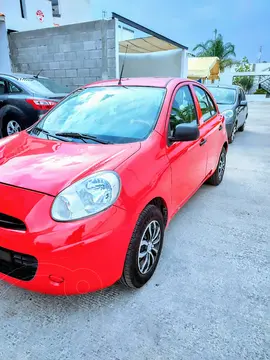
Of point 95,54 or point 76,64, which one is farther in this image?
point 76,64

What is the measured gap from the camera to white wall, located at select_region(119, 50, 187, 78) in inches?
476

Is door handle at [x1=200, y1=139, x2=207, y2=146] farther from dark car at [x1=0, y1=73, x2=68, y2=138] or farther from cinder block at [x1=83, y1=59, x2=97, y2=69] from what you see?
cinder block at [x1=83, y1=59, x2=97, y2=69]

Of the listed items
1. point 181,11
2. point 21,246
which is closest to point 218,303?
point 21,246

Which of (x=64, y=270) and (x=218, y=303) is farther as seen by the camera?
(x=218, y=303)

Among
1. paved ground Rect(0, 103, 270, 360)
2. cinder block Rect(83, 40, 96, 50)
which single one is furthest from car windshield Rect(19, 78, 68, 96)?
paved ground Rect(0, 103, 270, 360)

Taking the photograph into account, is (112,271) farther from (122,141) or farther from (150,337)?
(122,141)

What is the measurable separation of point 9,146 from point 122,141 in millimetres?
997

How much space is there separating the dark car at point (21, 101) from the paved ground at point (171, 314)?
3.67 meters

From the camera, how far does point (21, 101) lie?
5348 millimetres

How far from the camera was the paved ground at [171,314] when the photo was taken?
1659 mm

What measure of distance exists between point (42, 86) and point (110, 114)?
12.9 feet

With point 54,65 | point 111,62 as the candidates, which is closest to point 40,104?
point 111,62

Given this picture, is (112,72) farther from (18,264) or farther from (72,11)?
(72,11)

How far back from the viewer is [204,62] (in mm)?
17422
